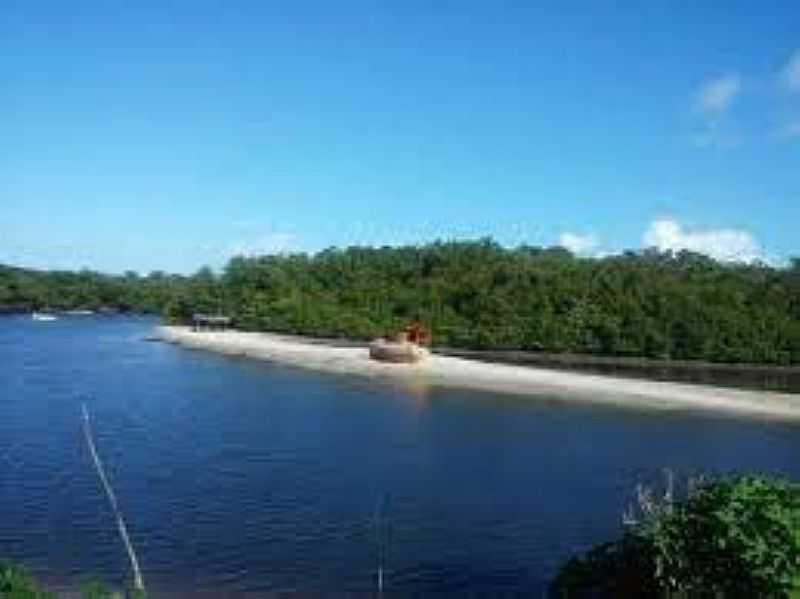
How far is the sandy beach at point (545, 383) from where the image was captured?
2972 inches

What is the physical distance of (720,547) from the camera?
64.7ft

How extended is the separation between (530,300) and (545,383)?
51489mm

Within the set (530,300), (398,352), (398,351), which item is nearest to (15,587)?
(398,352)

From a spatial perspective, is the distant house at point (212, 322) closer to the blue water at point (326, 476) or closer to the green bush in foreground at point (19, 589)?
the blue water at point (326, 476)

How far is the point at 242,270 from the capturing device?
174250mm

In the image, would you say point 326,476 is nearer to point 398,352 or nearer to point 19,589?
point 19,589

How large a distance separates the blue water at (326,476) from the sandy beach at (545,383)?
15.7 feet

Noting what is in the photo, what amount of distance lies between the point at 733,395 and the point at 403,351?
28093mm

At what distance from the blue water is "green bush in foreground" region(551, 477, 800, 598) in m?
7.54

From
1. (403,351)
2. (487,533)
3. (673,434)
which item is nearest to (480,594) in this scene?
(487,533)

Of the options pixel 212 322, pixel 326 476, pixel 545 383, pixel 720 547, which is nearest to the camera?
pixel 720 547

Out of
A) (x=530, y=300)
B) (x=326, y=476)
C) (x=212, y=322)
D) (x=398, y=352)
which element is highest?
(x=530, y=300)

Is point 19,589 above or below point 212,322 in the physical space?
below

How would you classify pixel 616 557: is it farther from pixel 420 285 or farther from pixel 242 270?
pixel 242 270
